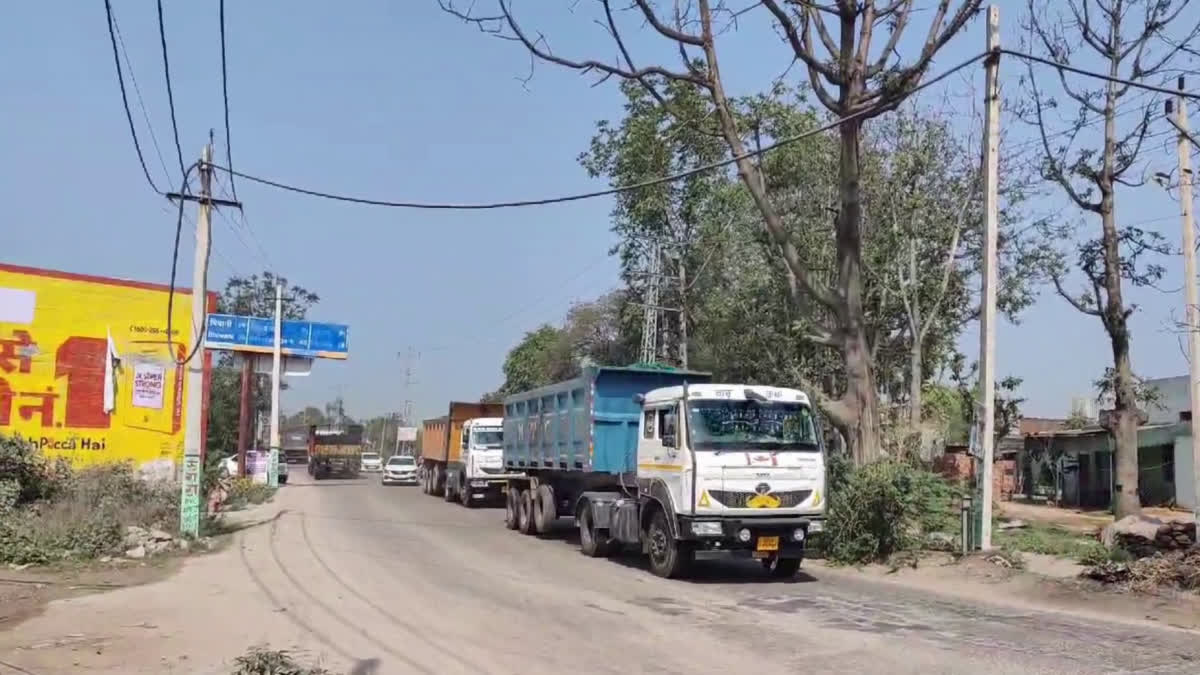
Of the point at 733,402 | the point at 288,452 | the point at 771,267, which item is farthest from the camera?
the point at 288,452

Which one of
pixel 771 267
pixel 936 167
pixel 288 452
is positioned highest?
pixel 936 167

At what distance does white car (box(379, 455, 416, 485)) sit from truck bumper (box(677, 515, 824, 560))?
128 feet

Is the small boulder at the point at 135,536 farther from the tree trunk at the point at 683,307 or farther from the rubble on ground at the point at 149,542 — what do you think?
the tree trunk at the point at 683,307

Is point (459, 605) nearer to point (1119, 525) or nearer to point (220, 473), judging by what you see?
point (1119, 525)

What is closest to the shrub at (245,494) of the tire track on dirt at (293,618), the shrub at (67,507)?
the shrub at (67,507)

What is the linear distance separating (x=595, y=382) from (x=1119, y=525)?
859cm

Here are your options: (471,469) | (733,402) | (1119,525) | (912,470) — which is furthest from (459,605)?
(471,469)

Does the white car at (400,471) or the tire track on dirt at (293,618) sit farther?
the white car at (400,471)

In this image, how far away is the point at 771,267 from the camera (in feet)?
105

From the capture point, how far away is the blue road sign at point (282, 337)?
44781 millimetres

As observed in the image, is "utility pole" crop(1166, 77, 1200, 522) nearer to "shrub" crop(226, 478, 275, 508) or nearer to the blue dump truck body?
the blue dump truck body

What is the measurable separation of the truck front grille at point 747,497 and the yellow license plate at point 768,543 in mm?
471

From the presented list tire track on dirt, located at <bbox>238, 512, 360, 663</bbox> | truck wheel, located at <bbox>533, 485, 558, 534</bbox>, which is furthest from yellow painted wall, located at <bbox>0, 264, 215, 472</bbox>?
tire track on dirt, located at <bbox>238, 512, 360, 663</bbox>

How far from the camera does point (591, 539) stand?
17500mm
